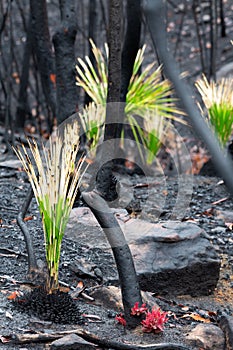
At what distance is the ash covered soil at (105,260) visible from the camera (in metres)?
2.56

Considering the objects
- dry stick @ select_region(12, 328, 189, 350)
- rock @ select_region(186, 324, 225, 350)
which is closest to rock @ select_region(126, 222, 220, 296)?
rock @ select_region(186, 324, 225, 350)

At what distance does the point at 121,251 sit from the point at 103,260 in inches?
37.5

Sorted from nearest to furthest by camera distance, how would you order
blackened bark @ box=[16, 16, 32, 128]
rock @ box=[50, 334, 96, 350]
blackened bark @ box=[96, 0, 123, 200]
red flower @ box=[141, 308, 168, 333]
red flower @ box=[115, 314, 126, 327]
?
rock @ box=[50, 334, 96, 350]
red flower @ box=[141, 308, 168, 333]
red flower @ box=[115, 314, 126, 327]
blackened bark @ box=[96, 0, 123, 200]
blackened bark @ box=[16, 16, 32, 128]

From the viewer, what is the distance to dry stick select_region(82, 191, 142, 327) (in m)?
2.54

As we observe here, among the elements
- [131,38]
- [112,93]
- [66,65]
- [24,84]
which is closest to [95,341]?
[112,93]

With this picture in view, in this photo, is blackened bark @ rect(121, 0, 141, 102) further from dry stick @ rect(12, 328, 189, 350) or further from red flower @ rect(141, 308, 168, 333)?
dry stick @ rect(12, 328, 189, 350)

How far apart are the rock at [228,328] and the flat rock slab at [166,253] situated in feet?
2.10

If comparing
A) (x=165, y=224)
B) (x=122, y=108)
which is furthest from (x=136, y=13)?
(x=165, y=224)

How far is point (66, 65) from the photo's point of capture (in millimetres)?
4605

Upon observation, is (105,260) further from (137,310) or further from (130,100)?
(130,100)

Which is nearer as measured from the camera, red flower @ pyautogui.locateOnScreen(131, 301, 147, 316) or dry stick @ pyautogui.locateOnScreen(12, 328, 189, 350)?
dry stick @ pyautogui.locateOnScreen(12, 328, 189, 350)

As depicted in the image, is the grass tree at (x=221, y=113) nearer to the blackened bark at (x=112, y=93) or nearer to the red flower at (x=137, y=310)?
the blackened bark at (x=112, y=93)

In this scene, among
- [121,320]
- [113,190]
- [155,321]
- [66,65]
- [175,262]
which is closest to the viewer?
[155,321]

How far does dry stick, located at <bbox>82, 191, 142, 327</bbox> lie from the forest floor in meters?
0.15
